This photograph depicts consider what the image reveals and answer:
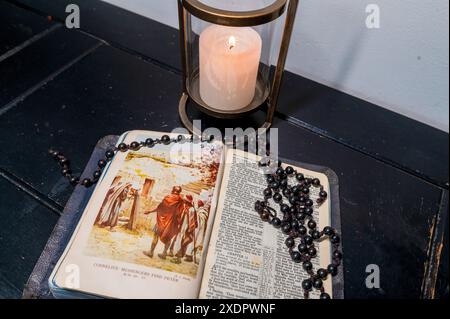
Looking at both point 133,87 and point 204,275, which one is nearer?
point 204,275

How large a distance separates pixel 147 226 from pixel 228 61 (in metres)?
0.26

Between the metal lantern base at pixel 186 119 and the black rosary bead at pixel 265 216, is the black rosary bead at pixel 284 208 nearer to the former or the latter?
the black rosary bead at pixel 265 216

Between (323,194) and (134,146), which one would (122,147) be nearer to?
(134,146)

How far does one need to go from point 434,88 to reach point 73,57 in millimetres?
698

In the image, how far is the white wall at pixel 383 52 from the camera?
67 centimetres

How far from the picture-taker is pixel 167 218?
552mm

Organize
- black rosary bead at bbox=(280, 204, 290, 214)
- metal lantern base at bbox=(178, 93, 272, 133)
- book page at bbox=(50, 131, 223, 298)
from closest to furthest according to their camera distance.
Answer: book page at bbox=(50, 131, 223, 298) < black rosary bead at bbox=(280, 204, 290, 214) < metal lantern base at bbox=(178, 93, 272, 133)

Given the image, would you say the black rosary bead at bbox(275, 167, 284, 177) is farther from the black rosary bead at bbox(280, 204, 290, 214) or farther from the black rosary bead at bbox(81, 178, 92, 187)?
the black rosary bead at bbox(81, 178, 92, 187)

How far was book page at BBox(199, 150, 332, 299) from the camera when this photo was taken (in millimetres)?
516

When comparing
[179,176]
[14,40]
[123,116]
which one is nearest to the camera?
[179,176]

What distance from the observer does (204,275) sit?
51 centimetres

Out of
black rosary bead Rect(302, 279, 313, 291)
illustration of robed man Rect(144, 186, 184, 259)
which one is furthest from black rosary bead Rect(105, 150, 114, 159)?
black rosary bead Rect(302, 279, 313, 291)

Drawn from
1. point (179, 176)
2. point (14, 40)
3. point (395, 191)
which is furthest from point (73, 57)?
point (395, 191)
